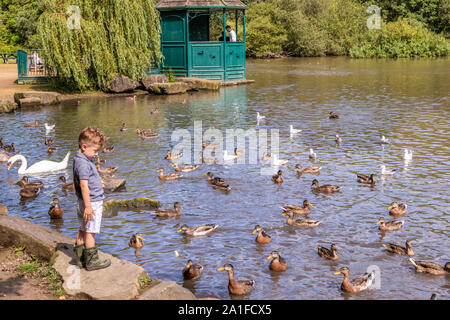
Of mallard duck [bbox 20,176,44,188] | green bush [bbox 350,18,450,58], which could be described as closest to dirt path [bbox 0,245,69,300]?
mallard duck [bbox 20,176,44,188]

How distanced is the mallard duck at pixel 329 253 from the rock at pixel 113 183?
Answer: 20.7ft

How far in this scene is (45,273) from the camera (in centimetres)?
838

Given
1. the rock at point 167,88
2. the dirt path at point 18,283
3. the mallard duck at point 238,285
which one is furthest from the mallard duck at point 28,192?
the rock at point 167,88

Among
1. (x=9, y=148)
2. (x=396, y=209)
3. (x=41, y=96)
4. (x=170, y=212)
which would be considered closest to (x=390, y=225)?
(x=396, y=209)

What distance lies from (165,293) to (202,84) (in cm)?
2845

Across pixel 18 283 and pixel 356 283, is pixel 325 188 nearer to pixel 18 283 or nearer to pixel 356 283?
pixel 356 283

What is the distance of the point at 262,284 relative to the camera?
959cm

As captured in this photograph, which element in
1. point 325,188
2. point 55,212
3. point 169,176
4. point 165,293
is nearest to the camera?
point 165,293

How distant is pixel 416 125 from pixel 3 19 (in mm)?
47082

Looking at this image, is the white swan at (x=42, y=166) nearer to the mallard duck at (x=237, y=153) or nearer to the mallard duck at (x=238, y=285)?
the mallard duck at (x=237, y=153)

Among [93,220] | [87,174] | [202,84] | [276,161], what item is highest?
[202,84]

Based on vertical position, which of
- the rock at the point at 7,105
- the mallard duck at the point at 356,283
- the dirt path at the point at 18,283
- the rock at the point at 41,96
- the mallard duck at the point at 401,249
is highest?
the rock at the point at 41,96

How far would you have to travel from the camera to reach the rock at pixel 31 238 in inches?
354

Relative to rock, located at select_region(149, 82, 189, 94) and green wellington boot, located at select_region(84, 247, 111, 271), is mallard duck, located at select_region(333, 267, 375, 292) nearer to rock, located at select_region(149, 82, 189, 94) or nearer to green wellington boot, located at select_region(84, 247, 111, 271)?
green wellington boot, located at select_region(84, 247, 111, 271)
